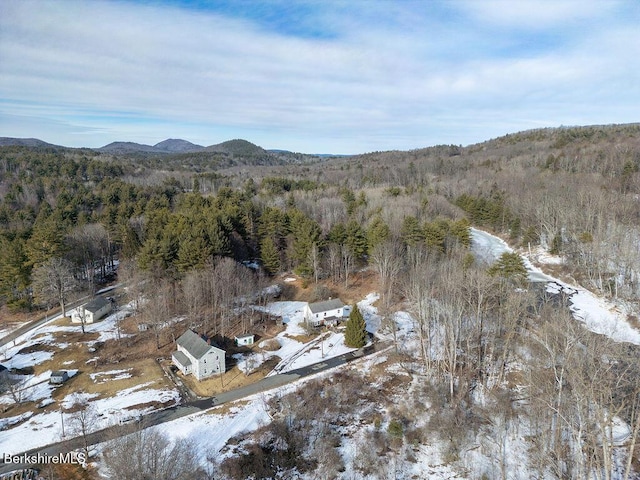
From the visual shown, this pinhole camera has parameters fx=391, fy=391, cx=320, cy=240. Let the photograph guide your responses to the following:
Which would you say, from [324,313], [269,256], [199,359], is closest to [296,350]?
[324,313]

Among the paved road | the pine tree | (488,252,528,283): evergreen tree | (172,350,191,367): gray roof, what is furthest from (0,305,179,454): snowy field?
(488,252,528,283): evergreen tree

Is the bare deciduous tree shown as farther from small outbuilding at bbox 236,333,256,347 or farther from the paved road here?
the paved road

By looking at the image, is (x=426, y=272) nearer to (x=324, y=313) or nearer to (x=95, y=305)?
(x=324, y=313)

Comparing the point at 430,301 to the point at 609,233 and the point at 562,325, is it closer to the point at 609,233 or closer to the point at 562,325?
the point at 562,325

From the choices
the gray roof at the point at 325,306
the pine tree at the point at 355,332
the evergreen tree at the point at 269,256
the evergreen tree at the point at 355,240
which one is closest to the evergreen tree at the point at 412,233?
the evergreen tree at the point at 355,240

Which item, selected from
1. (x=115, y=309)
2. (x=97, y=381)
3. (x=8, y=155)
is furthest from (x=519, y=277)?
(x=8, y=155)

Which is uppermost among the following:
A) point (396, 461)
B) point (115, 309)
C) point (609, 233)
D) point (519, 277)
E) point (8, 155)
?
point (8, 155)
